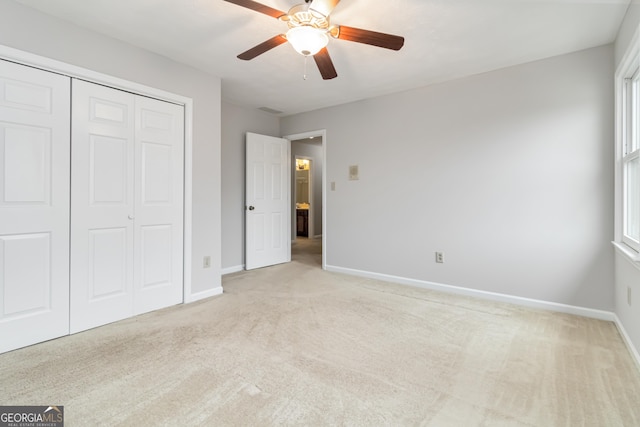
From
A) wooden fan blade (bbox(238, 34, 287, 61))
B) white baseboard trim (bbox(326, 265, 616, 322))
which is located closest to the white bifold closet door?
wooden fan blade (bbox(238, 34, 287, 61))

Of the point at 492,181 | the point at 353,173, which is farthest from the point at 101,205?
the point at 492,181

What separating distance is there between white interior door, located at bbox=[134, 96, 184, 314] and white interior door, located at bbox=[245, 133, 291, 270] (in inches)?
58.6

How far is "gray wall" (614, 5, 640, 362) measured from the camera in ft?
6.68

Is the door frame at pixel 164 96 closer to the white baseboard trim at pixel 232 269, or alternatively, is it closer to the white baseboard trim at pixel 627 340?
the white baseboard trim at pixel 232 269

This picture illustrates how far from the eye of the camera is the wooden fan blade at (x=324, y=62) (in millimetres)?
2189

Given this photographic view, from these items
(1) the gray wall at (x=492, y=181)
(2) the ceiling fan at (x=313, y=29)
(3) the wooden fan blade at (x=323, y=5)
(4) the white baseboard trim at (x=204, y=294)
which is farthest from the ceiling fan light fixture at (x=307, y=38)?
(4) the white baseboard trim at (x=204, y=294)

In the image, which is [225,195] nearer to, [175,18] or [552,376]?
[175,18]

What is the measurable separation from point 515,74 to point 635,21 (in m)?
1.11

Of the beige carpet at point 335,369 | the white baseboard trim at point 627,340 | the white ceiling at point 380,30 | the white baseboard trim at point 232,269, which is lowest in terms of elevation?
the beige carpet at point 335,369

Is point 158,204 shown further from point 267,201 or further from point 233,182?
point 267,201

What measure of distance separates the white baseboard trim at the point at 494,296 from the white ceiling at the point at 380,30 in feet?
7.76

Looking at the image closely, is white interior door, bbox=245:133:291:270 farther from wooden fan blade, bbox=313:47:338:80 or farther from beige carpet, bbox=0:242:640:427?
wooden fan blade, bbox=313:47:338:80

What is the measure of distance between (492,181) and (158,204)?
3410 millimetres

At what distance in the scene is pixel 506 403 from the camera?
5.32 feet
